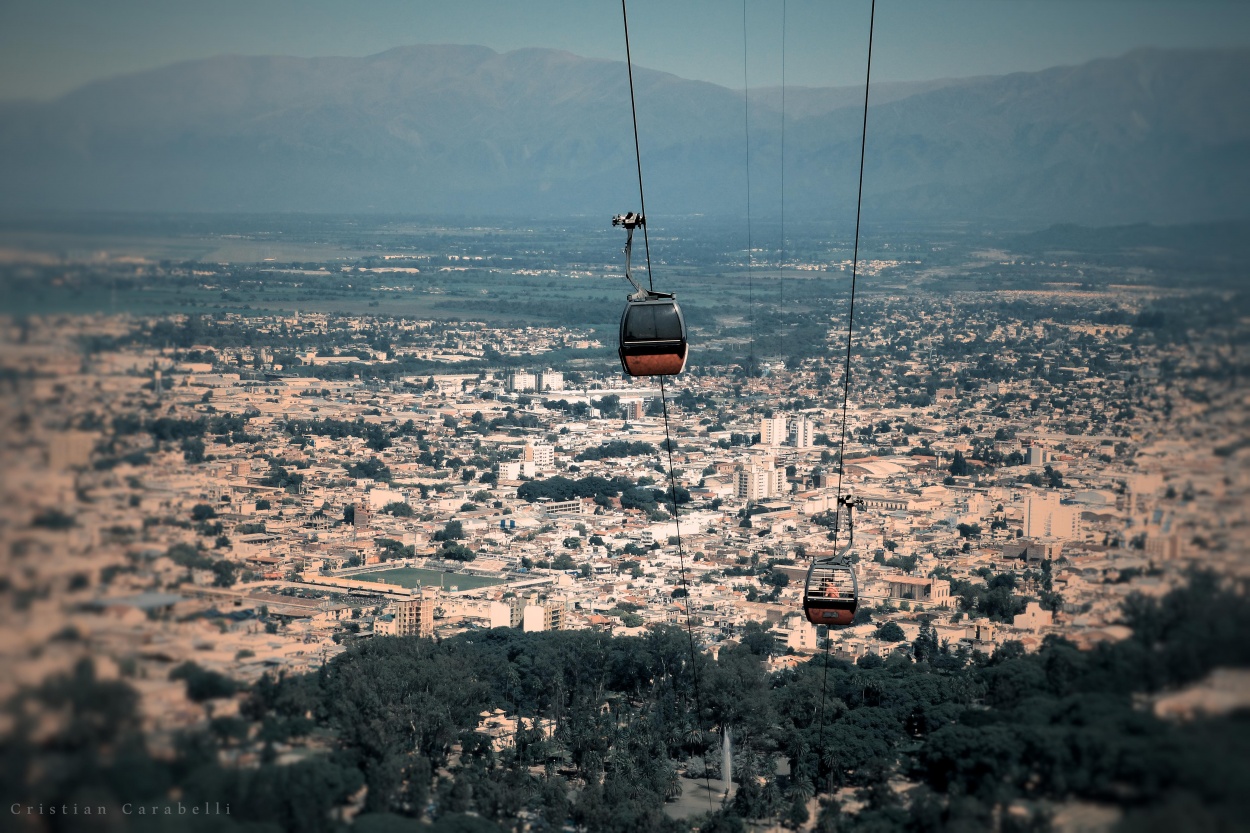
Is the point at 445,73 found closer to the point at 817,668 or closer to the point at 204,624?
the point at 817,668

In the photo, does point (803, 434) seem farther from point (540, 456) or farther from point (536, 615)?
point (536, 615)

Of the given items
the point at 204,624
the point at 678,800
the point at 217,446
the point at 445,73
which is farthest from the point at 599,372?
the point at 204,624

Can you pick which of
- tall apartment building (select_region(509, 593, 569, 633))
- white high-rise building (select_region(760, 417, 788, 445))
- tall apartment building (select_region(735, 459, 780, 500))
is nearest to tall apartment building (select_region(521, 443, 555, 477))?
tall apartment building (select_region(735, 459, 780, 500))

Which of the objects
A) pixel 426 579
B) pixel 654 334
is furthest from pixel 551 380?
pixel 654 334

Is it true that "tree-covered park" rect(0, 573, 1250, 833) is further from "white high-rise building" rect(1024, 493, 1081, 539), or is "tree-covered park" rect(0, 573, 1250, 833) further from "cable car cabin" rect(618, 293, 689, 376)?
"white high-rise building" rect(1024, 493, 1081, 539)

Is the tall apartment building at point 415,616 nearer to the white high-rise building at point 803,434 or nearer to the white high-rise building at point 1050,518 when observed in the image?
the white high-rise building at point 1050,518
